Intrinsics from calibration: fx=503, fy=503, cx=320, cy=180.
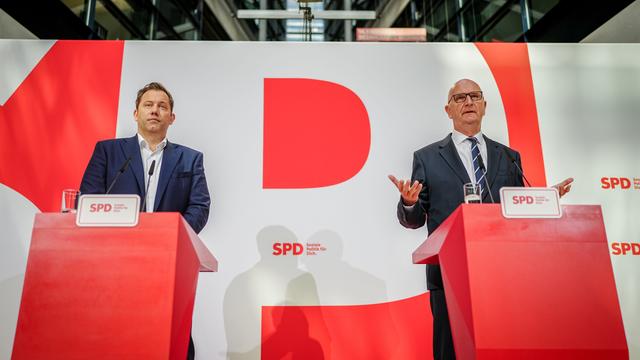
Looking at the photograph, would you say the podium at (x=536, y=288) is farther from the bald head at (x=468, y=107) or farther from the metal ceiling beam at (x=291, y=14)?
the metal ceiling beam at (x=291, y=14)

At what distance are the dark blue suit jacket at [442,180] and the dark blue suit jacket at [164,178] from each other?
1.14 meters

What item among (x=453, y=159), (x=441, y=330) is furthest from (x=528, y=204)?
(x=453, y=159)

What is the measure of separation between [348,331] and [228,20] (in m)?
8.64

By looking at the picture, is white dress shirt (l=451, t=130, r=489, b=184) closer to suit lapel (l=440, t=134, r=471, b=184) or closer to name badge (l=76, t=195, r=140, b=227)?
suit lapel (l=440, t=134, r=471, b=184)

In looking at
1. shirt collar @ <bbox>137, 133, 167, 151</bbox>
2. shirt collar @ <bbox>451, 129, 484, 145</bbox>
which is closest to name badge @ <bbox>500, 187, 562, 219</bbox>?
shirt collar @ <bbox>451, 129, 484, 145</bbox>

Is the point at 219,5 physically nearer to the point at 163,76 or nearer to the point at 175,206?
the point at 163,76

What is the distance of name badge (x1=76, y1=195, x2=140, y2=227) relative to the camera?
1.61 meters

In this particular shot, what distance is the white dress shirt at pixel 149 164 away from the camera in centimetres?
271

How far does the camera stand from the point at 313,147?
11.6ft

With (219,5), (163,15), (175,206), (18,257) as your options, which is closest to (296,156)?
(175,206)

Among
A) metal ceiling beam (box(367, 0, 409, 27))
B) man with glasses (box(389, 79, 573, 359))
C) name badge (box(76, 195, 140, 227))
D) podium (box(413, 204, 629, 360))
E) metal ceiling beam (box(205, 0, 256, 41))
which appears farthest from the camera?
metal ceiling beam (box(205, 0, 256, 41))

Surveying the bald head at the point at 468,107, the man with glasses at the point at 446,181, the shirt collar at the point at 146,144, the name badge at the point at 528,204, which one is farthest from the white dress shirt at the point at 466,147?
the shirt collar at the point at 146,144

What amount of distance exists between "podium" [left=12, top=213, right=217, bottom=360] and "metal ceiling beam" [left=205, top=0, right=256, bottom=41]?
842 centimetres

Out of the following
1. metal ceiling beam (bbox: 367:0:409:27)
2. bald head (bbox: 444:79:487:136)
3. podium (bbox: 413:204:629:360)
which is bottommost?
podium (bbox: 413:204:629:360)
